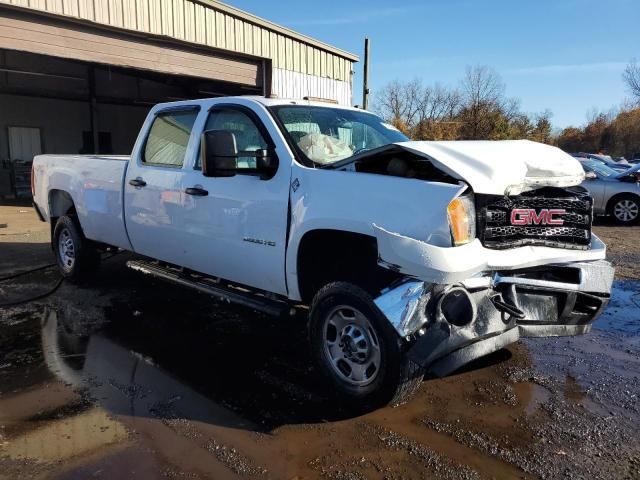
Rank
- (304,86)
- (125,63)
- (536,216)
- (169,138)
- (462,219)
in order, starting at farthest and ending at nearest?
(304,86), (125,63), (169,138), (536,216), (462,219)

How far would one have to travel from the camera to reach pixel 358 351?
11.7 ft

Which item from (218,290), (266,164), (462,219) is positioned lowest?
(218,290)

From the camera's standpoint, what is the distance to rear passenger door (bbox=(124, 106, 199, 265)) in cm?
501

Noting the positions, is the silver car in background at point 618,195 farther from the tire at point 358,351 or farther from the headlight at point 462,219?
the tire at point 358,351

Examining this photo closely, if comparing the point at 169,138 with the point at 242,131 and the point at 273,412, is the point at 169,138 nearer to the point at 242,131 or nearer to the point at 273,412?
the point at 242,131

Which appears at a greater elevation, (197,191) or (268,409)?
(197,191)

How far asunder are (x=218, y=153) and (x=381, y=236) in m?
1.48

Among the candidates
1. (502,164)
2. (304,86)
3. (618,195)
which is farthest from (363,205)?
(304,86)

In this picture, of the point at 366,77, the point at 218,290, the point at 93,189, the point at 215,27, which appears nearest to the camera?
the point at 218,290

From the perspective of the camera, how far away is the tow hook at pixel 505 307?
328cm

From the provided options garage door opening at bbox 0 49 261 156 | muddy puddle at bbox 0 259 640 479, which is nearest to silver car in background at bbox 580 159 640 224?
muddy puddle at bbox 0 259 640 479

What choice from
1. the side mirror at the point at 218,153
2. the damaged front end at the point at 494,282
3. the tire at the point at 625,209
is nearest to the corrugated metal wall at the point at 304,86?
the tire at the point at 625,209

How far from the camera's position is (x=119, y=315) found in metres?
5.71

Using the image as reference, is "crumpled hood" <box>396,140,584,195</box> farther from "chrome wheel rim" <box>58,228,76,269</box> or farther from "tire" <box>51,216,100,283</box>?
"chrome wheel rim" <box>58,228,76,269</box>
